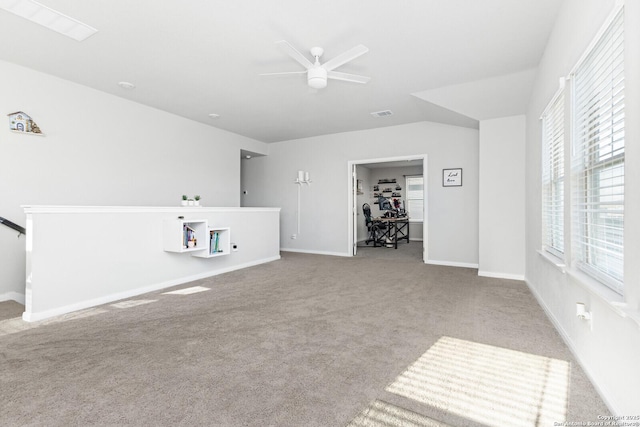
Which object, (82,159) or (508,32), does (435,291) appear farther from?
(82,159)

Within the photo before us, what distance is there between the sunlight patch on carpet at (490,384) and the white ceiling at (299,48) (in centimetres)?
259

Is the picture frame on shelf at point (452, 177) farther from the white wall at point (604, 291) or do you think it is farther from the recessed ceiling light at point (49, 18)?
the recessed ceiling light at point (49, 18)

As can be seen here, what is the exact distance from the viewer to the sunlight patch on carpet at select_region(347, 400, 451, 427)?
4.60 ft

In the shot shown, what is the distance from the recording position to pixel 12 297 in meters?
3.60

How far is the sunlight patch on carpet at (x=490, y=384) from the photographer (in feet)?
4.86

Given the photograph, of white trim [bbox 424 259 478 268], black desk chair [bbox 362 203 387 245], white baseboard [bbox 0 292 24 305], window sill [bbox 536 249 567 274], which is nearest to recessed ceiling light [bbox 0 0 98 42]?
white baseboard [bbox 0 292 24 305]

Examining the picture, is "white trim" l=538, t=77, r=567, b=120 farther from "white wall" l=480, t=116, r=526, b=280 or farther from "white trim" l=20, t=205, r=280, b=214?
"white trim" l=20, t=205, r=280, b=214

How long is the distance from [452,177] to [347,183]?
6.68 feet

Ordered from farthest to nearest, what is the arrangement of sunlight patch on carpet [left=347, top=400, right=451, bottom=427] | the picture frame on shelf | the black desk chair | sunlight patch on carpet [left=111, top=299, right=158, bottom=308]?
the black desk chair < the picture frame on shelf < sunlight patch on carpet [left=111, top=299, right=158, bottom=308] < sunlight patch on carpet [left=347, top=400, right=451, bottom=427]

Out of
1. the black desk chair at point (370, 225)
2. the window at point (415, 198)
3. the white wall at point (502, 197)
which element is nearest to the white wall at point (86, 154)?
A: the black desk chair at point (370, 225)

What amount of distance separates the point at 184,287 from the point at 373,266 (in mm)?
2920

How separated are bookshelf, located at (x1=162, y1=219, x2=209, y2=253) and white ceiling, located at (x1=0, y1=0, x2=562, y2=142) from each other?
1.79 metres

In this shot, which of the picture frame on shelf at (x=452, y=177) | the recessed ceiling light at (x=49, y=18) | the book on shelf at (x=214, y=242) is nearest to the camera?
the recessed ceiling light at (x=49, y=18)

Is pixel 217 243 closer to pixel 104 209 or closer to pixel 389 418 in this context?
pixel 104 209
